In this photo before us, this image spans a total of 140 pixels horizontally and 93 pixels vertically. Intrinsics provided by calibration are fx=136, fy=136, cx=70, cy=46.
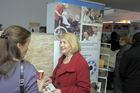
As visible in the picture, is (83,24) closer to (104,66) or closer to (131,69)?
(131,69)

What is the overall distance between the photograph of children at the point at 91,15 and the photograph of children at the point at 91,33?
120 millimetres

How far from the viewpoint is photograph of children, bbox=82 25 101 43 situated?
97.9 inches

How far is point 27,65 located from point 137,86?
1967mm

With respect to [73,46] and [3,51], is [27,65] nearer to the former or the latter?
[3,51]

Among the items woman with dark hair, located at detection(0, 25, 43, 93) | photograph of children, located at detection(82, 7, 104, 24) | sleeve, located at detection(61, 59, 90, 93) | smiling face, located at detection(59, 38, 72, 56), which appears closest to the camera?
woman with dark hair, located at detection(0, 25, 43, 93)

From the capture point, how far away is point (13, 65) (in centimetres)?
86

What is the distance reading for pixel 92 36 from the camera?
2623 mm

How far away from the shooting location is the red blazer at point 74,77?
152 centimetres

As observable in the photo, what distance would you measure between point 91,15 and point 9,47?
6.37 feet

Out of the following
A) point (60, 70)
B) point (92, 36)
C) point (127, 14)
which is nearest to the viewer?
point (60, 70)

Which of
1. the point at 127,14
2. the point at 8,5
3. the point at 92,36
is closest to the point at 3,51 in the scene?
the point at 92,36

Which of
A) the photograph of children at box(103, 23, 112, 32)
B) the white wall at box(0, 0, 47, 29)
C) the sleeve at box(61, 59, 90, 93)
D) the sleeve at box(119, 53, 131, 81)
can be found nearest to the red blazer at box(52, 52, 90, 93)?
the sleeve at box(61, 59, 90, 93)

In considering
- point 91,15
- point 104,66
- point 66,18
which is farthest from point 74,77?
point 104,66

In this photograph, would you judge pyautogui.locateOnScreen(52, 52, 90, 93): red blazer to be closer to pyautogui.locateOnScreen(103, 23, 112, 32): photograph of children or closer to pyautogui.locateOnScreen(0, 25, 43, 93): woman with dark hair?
pyautogui.locateOnScreen(0, 25, 43, 93): woman with dark hair
